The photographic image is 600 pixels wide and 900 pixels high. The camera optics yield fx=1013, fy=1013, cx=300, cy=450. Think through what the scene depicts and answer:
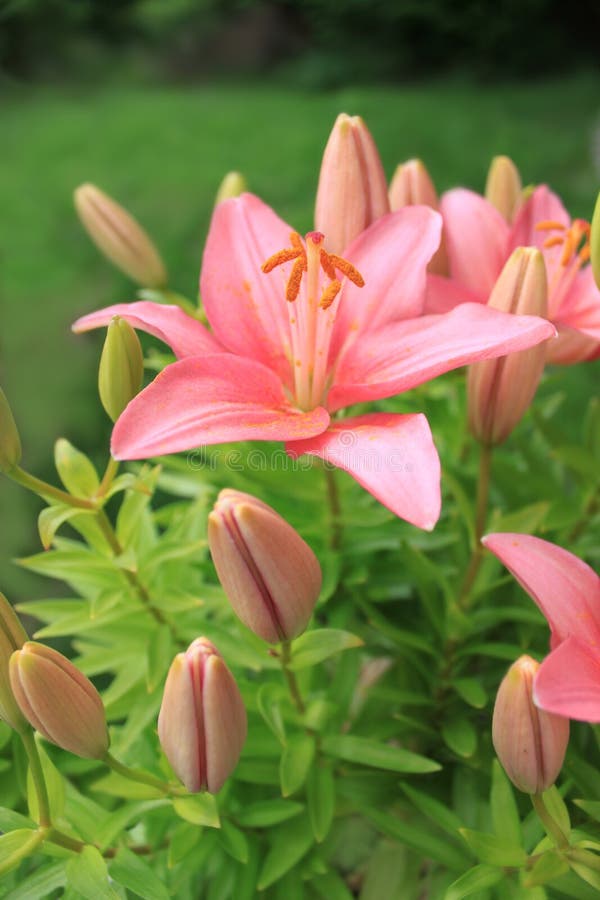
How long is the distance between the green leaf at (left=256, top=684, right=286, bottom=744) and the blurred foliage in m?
2.34

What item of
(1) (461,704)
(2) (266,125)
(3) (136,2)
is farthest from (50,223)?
(1) (461,704)

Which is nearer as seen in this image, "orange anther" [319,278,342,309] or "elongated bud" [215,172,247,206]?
"orange anther" [319,278,342,309]

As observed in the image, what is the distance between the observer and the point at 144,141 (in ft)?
7.64

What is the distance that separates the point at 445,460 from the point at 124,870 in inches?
12.6

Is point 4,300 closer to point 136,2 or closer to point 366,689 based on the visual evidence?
point 136,2

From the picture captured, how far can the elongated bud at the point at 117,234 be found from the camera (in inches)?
25.4

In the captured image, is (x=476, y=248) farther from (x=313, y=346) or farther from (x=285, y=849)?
(x=285, y=849)

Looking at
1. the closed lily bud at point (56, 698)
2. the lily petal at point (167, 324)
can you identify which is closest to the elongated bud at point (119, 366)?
the lily petal at point (167, 324)

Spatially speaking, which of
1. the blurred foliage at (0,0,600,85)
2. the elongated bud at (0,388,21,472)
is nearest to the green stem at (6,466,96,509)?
the elongated bud at (0,388,21,472)

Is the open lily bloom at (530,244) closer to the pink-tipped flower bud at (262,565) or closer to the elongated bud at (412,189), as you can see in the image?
the elongated bud at (412,189)

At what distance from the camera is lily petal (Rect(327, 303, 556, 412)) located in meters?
0.43

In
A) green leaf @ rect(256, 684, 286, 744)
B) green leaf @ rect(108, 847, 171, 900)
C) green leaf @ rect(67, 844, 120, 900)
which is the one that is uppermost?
green leaf @ rect(256, 684, 286, 744)

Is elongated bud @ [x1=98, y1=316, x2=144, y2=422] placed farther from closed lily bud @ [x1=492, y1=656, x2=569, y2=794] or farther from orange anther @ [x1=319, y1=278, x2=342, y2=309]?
closed lily bud @ [x1=492, y1=656, x2=569, y2=794]

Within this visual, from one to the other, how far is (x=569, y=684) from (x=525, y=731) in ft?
0.10
